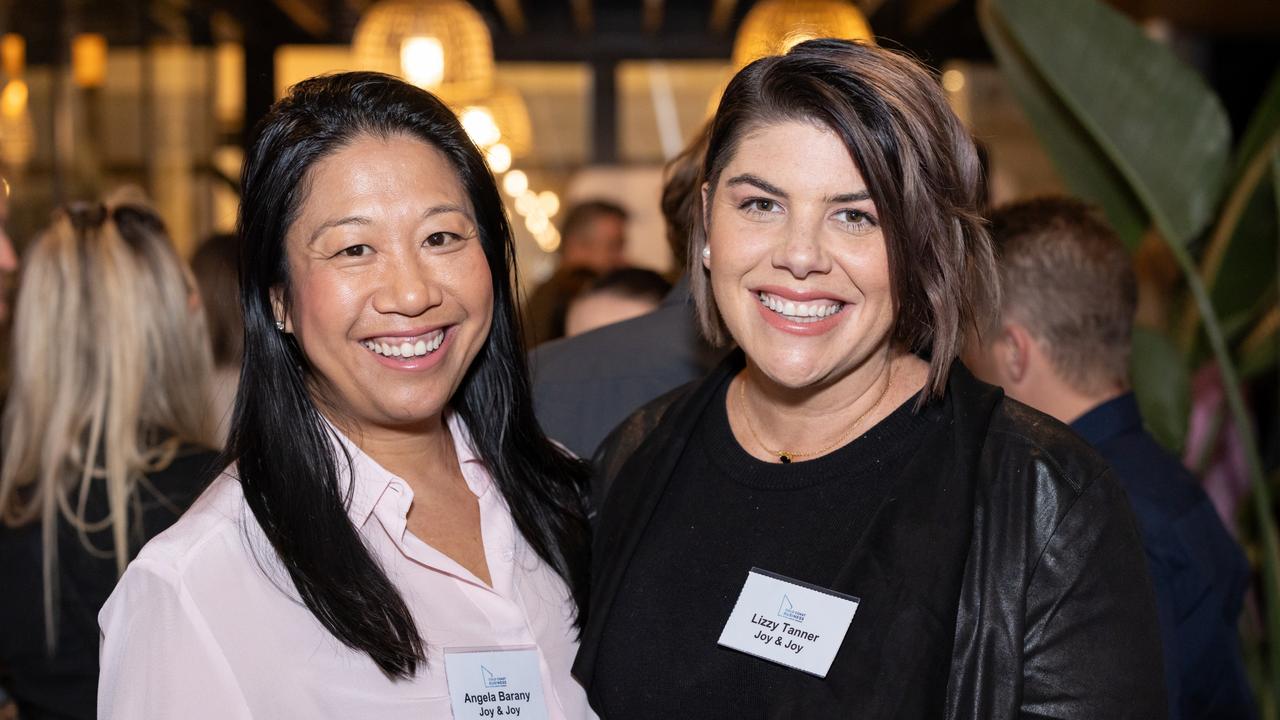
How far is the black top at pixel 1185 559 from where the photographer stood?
7.37 feet

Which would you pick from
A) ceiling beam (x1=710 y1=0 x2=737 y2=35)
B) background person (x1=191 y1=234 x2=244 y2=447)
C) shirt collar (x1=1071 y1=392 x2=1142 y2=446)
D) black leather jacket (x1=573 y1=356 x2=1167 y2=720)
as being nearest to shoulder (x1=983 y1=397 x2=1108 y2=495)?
black leather jacket (x1=573 y1=356 x2=1167 y2=720)

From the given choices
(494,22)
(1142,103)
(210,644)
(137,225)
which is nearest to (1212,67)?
(494,22)

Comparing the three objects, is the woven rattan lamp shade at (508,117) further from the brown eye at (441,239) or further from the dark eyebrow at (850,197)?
the dark eyebrow at (850,197)

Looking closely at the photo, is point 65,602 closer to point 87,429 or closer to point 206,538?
point 87,429

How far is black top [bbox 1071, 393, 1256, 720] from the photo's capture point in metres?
2.25

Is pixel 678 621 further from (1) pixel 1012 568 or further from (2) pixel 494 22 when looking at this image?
(2) pixel 494 22

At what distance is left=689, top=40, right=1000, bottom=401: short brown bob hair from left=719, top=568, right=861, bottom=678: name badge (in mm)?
298

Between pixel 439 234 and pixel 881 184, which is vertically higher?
pixel 881 184

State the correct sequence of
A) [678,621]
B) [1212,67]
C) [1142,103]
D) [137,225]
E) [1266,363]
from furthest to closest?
[1212,67] → [1266,363] → [1142,103] → [137,225] → [678,621]

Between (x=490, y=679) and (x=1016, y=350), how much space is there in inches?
51.8

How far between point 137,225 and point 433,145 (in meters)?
1.20

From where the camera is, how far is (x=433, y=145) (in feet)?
5.38

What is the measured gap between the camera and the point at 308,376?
1682 millimetres

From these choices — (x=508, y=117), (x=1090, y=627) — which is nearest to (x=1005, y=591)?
(x=1090, y=627)
